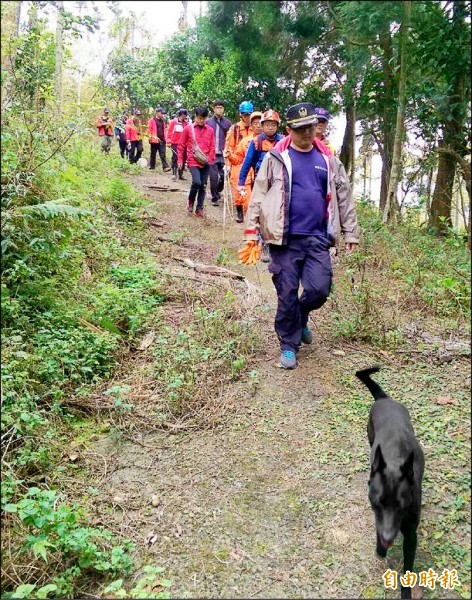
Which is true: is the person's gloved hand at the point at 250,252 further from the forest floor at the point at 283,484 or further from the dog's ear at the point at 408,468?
the dog's ear at the point at 408,468

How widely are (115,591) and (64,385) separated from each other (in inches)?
75.4

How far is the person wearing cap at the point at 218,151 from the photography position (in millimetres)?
9156

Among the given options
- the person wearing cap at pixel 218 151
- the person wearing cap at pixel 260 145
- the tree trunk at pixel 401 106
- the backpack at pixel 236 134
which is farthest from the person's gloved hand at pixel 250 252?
the backpack at pixel 236 134

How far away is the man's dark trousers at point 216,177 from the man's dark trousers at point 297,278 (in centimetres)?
604

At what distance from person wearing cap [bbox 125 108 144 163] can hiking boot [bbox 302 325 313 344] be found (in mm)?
10598

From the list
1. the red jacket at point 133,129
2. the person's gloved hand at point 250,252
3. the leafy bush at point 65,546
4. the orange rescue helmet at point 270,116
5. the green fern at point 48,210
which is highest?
the red jacket at point 133,129

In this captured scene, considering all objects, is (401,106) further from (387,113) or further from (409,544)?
(409,544)

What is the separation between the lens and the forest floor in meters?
2.53

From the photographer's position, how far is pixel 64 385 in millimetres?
4125

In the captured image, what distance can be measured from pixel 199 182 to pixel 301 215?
5.49 metres

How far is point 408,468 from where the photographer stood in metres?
2.29

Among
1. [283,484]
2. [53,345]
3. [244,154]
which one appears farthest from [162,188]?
[283,484]

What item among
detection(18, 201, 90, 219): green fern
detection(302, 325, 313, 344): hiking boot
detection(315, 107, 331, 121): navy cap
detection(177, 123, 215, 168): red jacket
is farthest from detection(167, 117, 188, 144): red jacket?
detection(302, 325, 313, 344): hiking boot

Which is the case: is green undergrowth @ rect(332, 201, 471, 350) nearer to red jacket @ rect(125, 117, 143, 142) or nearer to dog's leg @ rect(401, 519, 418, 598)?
dog's leg @ rect(401, 519, 418, 598)
